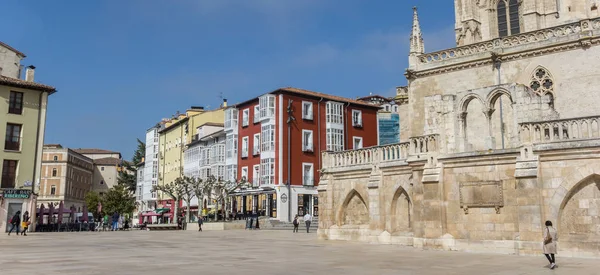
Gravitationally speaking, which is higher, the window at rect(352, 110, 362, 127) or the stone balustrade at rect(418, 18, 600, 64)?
the window at rect(352, 110, 362, 127)

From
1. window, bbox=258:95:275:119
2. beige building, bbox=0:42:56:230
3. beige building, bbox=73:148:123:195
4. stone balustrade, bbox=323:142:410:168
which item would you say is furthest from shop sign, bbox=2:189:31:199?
beige building, bbox=73:148:123:195

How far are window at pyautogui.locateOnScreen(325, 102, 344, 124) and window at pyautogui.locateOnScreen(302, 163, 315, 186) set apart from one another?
5.39 m

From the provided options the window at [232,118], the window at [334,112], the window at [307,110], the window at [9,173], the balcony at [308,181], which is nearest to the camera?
the window at [9,173]

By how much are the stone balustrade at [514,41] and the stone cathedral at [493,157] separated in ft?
0.18

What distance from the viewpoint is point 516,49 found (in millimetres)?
28016

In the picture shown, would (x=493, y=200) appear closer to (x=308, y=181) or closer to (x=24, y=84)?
(x=308, y=181)

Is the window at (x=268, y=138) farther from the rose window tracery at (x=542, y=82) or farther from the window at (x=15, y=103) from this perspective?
the rose window tracery at (x=542, y=82)

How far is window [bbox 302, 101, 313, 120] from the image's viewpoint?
53.8 meters

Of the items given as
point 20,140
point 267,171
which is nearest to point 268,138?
point 267,171

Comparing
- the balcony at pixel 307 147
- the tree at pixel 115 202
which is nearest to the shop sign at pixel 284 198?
the balcony at pixel 307 147

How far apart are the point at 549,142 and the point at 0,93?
41.2 metres

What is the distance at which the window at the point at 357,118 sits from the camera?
2265 inches

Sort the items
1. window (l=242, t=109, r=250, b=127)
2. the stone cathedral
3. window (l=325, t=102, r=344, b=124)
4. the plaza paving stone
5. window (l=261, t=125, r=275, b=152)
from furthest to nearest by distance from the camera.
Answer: window (l=242, t=109, r=250, b=127)
window (l=325, t=102, r=344, b=124)
window (l=261, t=125, r=275, b=152)
the stone cathedral
the plaza paving stone

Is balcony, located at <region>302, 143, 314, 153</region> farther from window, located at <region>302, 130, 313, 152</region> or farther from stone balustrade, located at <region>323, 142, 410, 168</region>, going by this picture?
stone balustrade, located at <region>323, 142, 410, 168</region>
